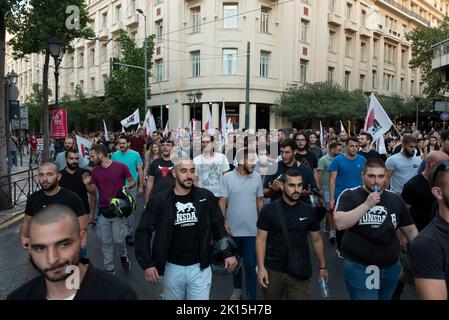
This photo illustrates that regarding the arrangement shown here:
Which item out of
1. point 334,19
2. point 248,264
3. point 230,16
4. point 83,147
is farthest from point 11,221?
point 334,19

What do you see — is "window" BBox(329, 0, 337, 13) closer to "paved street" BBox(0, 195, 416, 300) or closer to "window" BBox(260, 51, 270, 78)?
"window" BBox(260, 51, 270, 78)

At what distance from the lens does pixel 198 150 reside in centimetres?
888

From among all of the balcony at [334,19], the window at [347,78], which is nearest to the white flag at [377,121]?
the balcony at [334,19]

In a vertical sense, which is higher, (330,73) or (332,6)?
(332,6)

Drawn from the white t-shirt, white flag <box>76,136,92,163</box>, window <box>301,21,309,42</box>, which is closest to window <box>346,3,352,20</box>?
window <box>301,21,309,42</box>

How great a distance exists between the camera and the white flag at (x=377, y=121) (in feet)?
30.2

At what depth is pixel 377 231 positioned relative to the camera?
12.2 ft

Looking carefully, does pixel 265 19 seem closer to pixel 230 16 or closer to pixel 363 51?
pixel 230 16

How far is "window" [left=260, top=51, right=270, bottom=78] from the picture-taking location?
111ft

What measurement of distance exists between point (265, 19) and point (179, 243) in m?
32.5

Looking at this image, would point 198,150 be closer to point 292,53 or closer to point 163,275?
point 163,275
